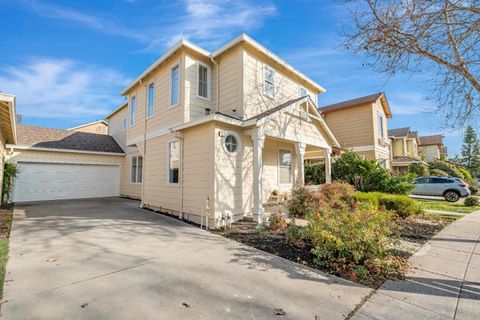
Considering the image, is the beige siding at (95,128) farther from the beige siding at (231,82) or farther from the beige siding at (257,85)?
the beige siding at (257,85)

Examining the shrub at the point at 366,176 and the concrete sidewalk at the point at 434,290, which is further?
the shrub at the point at 366,176

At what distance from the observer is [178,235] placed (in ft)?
20.8

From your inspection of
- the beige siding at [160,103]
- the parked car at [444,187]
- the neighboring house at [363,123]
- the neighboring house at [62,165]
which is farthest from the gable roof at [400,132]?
the neighboring house at [62,165]

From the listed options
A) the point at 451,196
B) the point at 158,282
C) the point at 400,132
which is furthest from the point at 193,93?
the point at 400,132

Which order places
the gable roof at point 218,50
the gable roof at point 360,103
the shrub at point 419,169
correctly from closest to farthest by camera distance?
the gable roof at point 218,50
the gable roof at point 360,103
the shrub at point 419,169

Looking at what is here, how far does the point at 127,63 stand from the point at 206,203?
34.1ft

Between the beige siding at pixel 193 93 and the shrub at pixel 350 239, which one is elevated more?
the beige siding at pixel 193 93

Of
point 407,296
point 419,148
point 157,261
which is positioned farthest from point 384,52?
point 419,148

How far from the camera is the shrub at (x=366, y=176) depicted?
11.3 metres

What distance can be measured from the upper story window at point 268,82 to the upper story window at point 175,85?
3654 mm

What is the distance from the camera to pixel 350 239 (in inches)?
171

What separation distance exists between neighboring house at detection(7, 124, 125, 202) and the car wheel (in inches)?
897

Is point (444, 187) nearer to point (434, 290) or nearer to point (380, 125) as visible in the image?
point (380, 125)

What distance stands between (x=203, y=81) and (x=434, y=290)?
30.9ft
